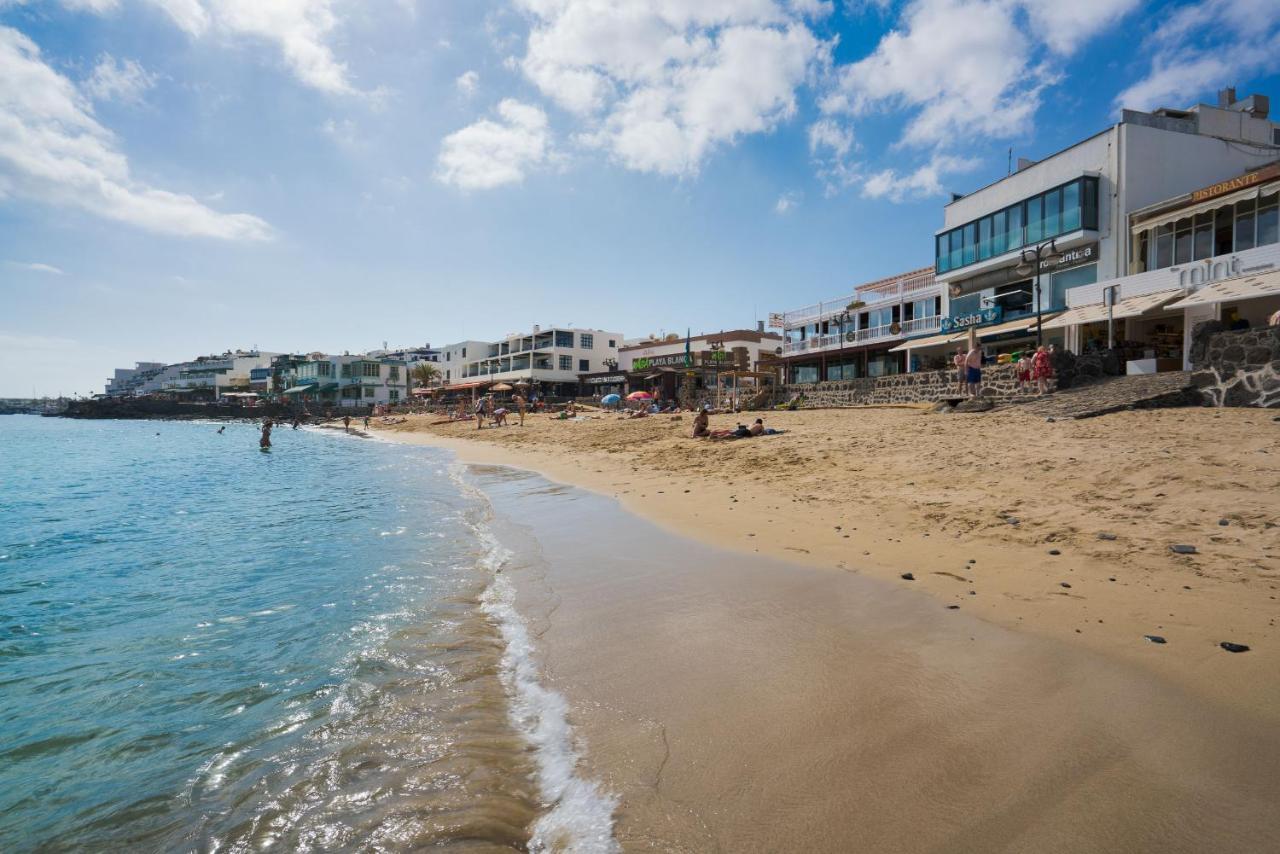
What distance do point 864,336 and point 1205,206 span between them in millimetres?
17975

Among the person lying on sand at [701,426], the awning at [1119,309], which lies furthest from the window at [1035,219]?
the person lying on sand at [701,426]

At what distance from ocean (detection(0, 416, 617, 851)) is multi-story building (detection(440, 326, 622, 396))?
193 feet

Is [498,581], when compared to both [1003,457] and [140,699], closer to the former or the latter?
[140,699]

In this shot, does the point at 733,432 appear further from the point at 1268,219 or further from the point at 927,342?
the point at 1268,219

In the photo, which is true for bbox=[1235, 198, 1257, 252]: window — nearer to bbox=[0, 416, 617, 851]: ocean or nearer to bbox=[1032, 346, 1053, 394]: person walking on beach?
bbox=[1032, 346, 1053, 394]: person walking on beach

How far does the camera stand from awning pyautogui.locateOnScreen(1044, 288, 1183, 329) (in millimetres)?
19234

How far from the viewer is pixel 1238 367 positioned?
11.2m

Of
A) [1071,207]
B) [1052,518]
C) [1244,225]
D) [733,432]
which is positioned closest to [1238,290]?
[1244,225]

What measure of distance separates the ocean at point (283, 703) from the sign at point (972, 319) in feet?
96.1

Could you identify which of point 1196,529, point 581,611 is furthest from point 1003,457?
point 581,611

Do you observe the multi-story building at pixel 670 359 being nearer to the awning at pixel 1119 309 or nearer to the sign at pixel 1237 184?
the awning at pixel 1119 309

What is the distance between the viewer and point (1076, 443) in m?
9.51

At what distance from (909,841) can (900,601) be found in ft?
8.85

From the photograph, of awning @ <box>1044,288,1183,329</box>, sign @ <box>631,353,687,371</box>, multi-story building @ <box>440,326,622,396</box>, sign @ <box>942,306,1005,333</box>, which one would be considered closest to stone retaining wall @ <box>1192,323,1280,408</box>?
awning @ <box>1044,288,1183,329</box>
